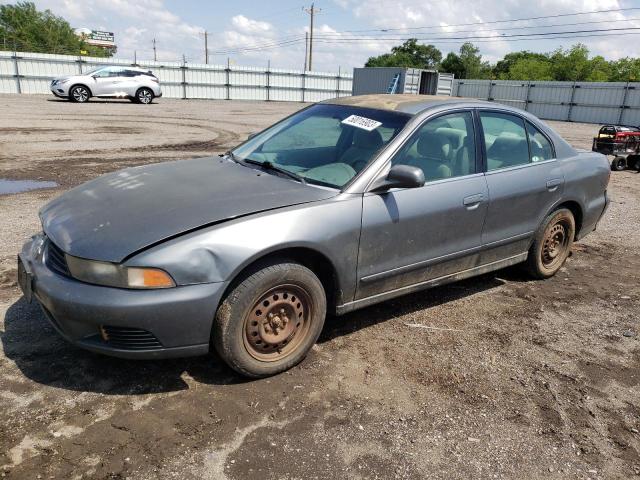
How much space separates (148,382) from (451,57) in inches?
3366

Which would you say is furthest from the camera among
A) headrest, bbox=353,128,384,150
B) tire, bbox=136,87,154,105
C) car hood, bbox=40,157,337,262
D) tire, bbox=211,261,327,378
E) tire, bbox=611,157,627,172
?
tire, bbox=136,87,154,105

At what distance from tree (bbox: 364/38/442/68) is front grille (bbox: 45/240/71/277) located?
85504 mm

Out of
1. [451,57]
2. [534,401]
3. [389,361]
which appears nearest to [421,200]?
[389,361]

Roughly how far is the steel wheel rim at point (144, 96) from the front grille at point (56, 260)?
75.6 feet

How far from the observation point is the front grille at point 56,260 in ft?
9.21

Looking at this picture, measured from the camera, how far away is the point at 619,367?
3.52 metres

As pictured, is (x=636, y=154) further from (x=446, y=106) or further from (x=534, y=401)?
(x=534, y=401)

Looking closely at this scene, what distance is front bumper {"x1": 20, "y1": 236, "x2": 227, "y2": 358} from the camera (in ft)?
8.57

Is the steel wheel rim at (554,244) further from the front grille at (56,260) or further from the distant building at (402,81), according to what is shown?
the distant building at (402,81)

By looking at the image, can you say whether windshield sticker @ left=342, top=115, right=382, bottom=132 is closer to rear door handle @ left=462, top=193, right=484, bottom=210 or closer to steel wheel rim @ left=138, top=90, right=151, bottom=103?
rear door handle @ left=462, top=193, right=484, bottom=210

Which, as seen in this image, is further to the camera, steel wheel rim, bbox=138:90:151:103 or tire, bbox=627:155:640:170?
steel wheel rim, bbox=138:90:151:103

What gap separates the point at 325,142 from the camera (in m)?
3.87

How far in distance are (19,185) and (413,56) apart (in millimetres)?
84705

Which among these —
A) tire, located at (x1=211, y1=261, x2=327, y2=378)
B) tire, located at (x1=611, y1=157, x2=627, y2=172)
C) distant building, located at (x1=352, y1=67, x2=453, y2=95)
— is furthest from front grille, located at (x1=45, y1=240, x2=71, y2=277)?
distant building, located at (x1=352, y1=67, x2=453, y2=95)
